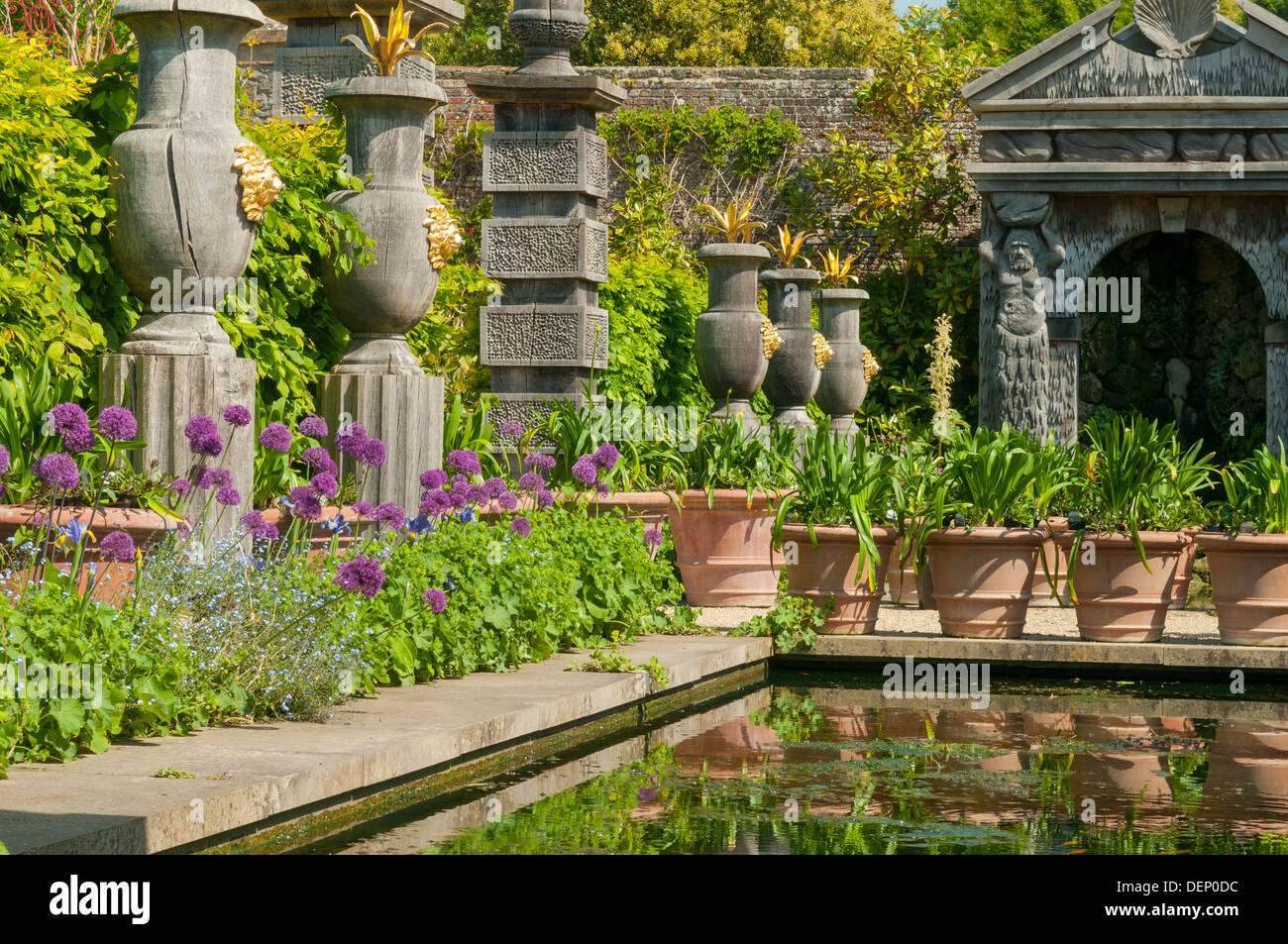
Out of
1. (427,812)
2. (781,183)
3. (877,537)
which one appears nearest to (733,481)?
(877,537)

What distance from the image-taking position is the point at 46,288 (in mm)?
6246

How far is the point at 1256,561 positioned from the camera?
25.8 feet

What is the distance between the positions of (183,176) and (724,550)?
419cm

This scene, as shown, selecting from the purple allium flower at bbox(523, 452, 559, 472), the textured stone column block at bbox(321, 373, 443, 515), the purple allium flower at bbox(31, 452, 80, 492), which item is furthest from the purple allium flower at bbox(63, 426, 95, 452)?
the purple allium flower at bbox(523, 452, 559, 472)

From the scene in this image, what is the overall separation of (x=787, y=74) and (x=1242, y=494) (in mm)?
11129

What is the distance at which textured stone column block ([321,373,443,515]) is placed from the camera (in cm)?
681

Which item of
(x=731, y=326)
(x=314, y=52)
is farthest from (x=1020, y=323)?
(x=314, y=52)

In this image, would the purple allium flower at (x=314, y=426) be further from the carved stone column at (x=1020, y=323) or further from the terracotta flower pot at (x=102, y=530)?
the carved stone column at (x=1020, y=323)

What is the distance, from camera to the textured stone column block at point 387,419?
681cm

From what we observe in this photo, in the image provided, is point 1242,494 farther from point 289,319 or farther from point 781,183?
point 781,183

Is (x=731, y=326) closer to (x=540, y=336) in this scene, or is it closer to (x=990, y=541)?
(x=540, y=336)

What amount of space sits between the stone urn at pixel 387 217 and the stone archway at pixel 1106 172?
832cm

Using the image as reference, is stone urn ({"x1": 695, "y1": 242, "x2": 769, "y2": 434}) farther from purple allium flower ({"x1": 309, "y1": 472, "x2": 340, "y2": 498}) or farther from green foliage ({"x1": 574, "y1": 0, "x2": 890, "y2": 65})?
green foliage ({"x1": 574, "y1": 0, "x2": 890, "y2": 65})

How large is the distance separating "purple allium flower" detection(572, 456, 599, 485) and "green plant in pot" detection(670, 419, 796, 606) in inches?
45.9
